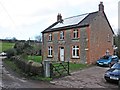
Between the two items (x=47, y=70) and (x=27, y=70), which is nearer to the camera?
(x=47, y=70)

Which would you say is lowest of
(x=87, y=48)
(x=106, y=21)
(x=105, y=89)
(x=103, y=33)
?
(x=105, y=89)

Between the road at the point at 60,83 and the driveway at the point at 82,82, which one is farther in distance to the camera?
the driveway at the point at 82,82

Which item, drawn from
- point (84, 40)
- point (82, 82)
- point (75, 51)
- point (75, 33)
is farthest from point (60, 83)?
point (75, 33)

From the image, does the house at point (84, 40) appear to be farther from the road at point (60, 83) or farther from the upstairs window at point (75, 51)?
the road at point (60, 83)

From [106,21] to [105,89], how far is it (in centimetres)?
2093

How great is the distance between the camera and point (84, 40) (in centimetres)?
2838

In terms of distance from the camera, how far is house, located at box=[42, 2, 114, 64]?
28.1 m

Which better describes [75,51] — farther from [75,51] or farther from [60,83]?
[60,83]

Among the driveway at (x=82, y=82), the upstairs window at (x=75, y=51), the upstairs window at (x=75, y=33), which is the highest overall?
the upstairs window at (x=75, y=33)

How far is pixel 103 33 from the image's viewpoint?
101 ft

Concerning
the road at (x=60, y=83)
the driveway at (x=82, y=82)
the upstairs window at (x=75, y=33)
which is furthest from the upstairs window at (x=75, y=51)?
the road at (x=60, y=83)

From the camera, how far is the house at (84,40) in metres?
28.1

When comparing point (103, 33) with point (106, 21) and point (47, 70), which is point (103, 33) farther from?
point (47, 70)

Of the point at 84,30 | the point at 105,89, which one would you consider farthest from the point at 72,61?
the point at 105,89
